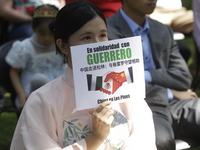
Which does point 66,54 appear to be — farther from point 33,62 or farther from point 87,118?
point 33,62

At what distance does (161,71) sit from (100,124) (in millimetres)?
1336

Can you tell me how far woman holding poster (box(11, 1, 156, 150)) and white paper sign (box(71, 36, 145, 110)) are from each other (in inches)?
2.6

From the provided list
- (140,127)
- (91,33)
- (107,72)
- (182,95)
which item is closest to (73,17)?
(91,33)

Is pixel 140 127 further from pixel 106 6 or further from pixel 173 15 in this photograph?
pixel 173 15

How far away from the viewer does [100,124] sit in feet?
7.32

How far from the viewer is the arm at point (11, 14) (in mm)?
4734

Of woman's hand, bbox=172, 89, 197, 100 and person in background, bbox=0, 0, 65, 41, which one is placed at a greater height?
person in background, bbox=0, 0, 65, 41

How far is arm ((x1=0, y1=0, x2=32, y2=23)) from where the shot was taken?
15.5ft

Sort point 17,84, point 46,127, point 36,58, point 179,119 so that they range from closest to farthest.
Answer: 1. point 46,127
2. point 179,119
3. point 17,84
4. point 36,58

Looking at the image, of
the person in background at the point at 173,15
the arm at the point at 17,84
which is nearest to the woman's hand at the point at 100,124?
the arm at the point at 17,84

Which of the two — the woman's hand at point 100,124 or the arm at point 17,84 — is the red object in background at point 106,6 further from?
the woman's hand at point 100,124

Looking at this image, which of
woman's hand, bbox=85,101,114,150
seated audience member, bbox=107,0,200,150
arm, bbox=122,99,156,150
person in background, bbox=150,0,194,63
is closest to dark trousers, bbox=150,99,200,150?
seated audience member, bbox=107,0,200,150

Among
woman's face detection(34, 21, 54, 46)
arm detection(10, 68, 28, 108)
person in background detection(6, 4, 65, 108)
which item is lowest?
arm detection(10, 68, 28, 108)

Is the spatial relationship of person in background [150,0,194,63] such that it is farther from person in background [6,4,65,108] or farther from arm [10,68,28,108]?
arm [10,68,28,108]
